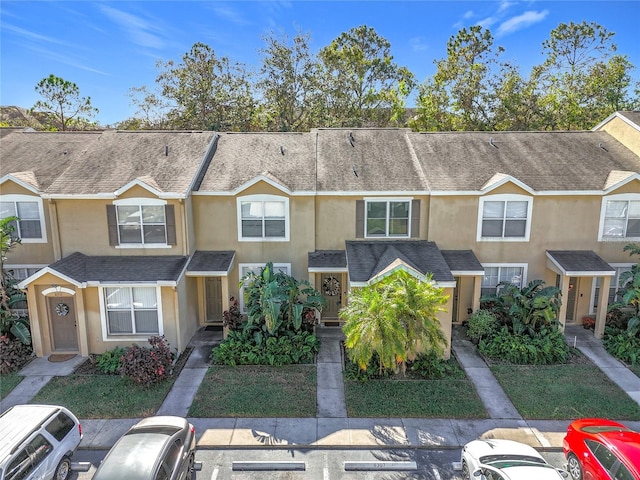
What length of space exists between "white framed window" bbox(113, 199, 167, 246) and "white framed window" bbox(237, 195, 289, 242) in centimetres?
289

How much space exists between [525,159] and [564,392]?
9786 mm

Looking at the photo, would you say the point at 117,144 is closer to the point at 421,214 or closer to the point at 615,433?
the point at 421,214

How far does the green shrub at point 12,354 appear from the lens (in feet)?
46.5

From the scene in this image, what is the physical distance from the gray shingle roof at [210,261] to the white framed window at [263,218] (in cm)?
90

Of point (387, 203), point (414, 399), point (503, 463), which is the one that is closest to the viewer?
point (503, 463)

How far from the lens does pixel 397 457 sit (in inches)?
402

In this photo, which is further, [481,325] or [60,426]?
[481,325]

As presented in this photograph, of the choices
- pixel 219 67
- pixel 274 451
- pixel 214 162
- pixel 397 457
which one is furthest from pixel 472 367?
pixel 219 67

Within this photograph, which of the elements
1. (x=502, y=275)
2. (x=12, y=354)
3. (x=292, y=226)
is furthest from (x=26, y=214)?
(x=502, y=275)

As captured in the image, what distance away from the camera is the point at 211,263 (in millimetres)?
16188

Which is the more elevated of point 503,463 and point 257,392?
point 503,463

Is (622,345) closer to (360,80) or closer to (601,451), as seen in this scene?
(601,451)

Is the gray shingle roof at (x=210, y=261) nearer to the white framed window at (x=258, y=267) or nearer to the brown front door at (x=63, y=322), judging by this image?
the white framed window at (x=258, y=267)

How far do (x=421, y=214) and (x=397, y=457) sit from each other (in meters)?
9.39
